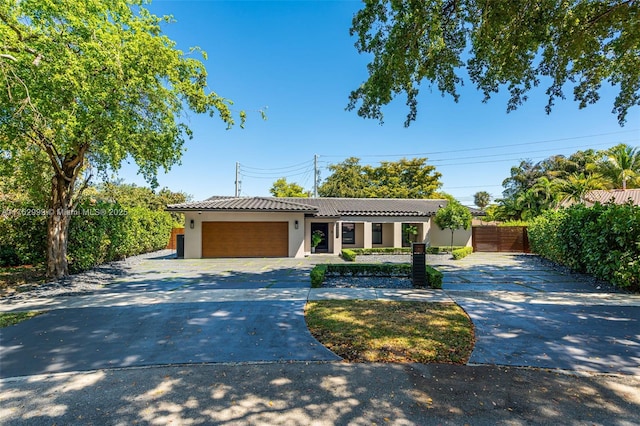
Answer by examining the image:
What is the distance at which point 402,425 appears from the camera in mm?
2850

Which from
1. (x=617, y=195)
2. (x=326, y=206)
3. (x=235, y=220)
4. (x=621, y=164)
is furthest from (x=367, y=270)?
(x=621, y=164)

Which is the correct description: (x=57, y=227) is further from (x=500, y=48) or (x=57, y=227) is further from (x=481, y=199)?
(x=481, y=199)

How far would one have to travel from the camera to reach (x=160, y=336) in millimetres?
5152

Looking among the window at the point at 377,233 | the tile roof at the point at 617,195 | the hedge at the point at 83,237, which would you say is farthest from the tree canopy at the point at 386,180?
the hedge at the point at 83,237

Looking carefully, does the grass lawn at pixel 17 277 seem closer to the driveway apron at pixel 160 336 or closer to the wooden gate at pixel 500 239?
the driveway apron at pixel 160 336

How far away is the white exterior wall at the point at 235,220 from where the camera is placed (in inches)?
691

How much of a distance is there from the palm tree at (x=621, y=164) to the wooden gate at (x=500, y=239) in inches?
491

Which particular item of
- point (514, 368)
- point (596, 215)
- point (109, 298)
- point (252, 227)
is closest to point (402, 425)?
point (514, 368)

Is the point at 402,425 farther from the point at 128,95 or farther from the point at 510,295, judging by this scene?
the point at 128,95

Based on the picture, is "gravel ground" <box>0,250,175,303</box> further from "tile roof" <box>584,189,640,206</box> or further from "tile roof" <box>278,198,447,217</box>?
"tile roof" <box>584,189,640,206</box>

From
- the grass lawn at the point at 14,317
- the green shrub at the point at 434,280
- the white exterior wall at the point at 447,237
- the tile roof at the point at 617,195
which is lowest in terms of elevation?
the grass lawn at the point at 14,317

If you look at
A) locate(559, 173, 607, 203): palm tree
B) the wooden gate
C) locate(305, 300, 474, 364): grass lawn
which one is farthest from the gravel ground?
locate(559, 173, 607, 203): palm tree

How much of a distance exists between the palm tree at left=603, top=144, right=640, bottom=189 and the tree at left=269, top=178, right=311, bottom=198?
31.3 metres

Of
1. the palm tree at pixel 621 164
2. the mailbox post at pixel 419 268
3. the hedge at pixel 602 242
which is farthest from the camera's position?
the palm tree at pixel 621 164
